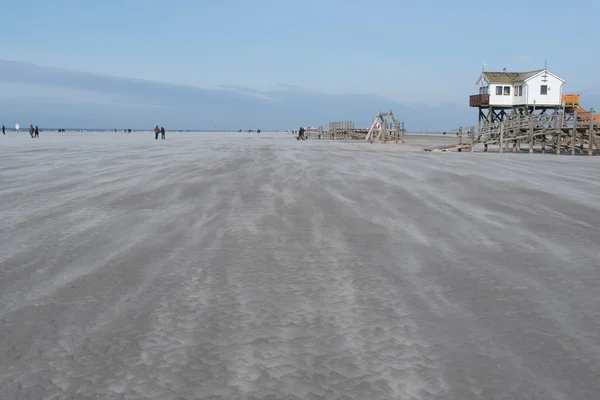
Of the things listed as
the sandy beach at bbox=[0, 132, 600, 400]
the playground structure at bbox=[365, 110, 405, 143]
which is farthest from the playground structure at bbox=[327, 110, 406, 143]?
the sandy beach at bbox=[0, 132, 600, 400]

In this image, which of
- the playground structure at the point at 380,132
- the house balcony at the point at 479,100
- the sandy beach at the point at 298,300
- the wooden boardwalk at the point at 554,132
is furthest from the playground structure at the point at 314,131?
the sandy beach at the point at 298,300

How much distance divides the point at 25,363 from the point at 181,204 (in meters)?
6.72

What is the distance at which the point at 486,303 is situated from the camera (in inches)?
186

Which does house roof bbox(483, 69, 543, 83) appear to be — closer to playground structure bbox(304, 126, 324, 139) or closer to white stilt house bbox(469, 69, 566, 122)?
white stilt house bbox(469, 69, 566, 122)

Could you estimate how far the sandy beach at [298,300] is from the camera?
3.28 metres

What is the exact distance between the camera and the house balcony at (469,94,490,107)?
56344 millimetres

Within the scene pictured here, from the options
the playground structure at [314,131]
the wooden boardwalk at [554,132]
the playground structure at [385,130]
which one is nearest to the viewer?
the wooden boardwalk at [554,132]

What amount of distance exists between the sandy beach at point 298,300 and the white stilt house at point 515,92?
49.0 meters

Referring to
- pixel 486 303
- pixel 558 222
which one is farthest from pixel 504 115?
pixel 486 303

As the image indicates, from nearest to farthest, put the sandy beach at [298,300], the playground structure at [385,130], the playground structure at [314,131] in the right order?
the sandy beach at [298,300]
the playground structure at [385,130]
the playground structure at [314,131]

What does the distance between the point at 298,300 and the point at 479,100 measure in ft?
191

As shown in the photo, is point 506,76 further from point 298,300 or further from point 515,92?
point 298,300

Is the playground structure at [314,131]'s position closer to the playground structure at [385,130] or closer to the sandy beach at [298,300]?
the playground structure at [385,130]

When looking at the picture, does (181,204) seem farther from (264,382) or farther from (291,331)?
(264,382)
